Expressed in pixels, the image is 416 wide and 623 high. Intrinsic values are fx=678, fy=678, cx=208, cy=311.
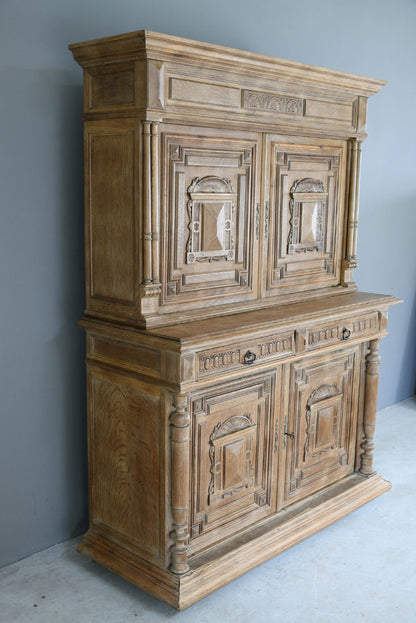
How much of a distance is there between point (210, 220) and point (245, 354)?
0.53 m

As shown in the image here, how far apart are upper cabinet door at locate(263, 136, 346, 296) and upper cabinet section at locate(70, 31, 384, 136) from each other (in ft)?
0.46

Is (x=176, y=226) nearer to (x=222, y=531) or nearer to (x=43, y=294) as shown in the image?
(x=43, y=294)

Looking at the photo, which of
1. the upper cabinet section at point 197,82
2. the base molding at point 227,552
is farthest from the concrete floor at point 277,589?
the upper cabinet section at point 197,82

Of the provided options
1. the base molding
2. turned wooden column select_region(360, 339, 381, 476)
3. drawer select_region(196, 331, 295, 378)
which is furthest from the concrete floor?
drawer select_region(196, 331, 295, 378)

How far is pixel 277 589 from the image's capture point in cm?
263

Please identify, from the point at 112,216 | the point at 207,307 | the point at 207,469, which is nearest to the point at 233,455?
the point at 207,469

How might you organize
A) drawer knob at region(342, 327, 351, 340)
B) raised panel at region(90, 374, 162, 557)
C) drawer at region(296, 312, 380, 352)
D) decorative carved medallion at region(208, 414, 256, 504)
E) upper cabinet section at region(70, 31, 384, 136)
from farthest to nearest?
drawer knob at region(342, 327, 351, 340)
drawer at region(296, 312, 380, 352)
decorative carved medallion at region(208, 414, 256, 504)
raised panel at region(90, 374, 162, 557)
upper cabinet section at region(70, 31, 384, 136)

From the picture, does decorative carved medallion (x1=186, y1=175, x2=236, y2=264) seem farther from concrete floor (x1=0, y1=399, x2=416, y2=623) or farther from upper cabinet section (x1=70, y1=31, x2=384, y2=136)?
concrete floor (x1=0, y1=399, x2=416, y2=623)

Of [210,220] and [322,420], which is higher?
[210,220]

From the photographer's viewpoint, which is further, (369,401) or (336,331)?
(369,401)

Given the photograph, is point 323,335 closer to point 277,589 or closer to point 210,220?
point 210,220

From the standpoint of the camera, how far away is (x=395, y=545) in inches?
117

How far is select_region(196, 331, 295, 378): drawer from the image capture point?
95.0 inches

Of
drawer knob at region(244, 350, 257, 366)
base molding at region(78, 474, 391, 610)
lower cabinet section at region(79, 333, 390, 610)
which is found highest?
drawer knob at region(244, 350, 257, 366)
